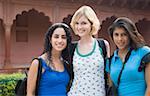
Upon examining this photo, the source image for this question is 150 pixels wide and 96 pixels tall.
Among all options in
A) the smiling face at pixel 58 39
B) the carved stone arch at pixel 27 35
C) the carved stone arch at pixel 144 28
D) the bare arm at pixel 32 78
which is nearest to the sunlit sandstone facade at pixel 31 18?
the carved stone arch at pixel 27 35

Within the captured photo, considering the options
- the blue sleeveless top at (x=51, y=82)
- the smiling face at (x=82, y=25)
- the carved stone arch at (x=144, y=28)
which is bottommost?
the blue sleeveless top at (x=51, y=82)

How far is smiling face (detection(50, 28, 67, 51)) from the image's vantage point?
3.62 metres

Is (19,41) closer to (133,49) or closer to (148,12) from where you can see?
(148,12)

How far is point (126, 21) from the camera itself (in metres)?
3.37

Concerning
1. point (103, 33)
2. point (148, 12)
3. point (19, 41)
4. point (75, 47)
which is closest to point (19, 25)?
point (19, 41)

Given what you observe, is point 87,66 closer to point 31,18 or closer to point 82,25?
point 82,25

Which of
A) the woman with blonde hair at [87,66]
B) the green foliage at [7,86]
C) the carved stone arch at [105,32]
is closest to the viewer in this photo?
the woman with blonde hair at [87,66]

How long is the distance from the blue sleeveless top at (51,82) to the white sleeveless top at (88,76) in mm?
190

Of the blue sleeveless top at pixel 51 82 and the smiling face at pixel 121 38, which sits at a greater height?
the smiling face at pixel 121 38

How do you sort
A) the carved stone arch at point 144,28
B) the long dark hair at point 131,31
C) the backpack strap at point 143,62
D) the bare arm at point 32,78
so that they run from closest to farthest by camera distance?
the backpack strap at point 143,62 → the long dark hair at point 131,31 → the bare arm at point 32,78 → the carved stone arch at point 144,28

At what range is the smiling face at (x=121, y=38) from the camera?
3.39 m

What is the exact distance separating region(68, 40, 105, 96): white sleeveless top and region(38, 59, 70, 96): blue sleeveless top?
0.19m

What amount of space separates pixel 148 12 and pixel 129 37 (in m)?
17.8

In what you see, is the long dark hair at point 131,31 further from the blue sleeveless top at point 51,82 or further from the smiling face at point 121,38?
the blue sleeveless top at point 51,82
